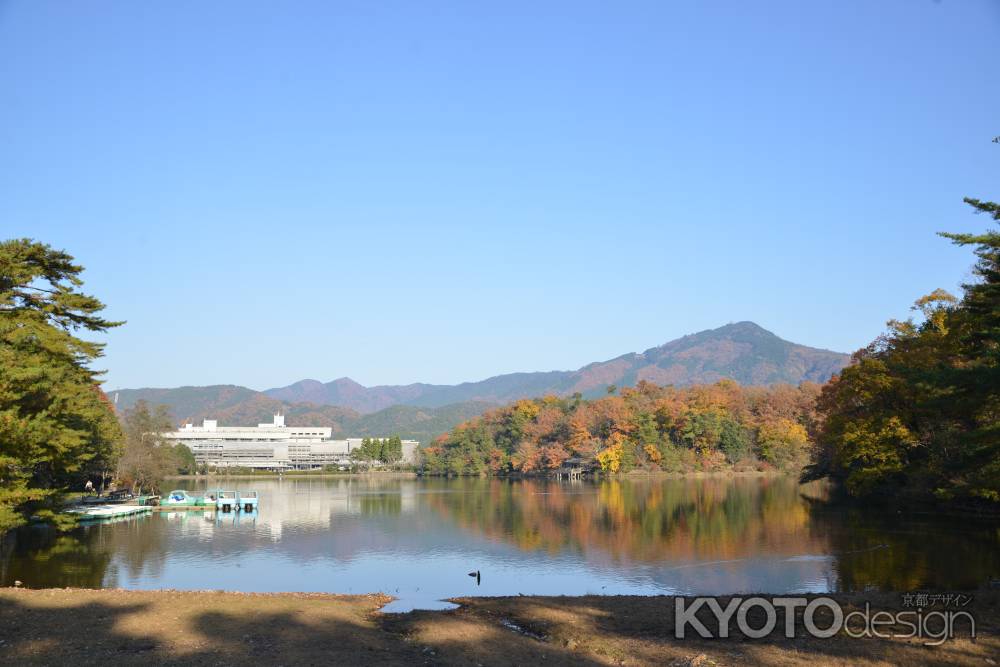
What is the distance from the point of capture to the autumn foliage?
76688 mm

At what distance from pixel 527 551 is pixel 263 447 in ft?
401

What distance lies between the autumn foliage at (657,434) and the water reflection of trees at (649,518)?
13.3 metres

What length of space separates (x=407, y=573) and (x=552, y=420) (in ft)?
219

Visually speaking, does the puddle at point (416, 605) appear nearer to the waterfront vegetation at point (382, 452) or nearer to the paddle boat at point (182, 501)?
the paddle boat at point (182, 501)

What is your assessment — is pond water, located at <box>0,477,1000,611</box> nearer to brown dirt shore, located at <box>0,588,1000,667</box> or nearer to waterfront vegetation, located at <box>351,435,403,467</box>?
brown dirt shore, located at <box>0,588,1000,667</box>

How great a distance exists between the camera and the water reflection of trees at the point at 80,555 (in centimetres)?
2105

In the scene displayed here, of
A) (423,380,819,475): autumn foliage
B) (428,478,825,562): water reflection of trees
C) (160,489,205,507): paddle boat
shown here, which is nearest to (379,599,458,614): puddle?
(428,478,825,562): water reflection of trees

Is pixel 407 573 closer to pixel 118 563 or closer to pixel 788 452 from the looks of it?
pixel 118 563

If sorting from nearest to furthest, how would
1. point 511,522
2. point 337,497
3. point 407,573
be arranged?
point 407,573
point 511,522
point 337,497

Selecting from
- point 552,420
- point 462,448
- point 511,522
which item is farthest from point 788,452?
point 511,522

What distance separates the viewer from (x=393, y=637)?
11.3 m

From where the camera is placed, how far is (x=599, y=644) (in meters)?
10.7

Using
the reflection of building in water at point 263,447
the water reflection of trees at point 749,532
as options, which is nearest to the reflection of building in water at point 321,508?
the water reflection of trees at point 749,532

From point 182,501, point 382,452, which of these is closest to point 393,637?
point 182,501
